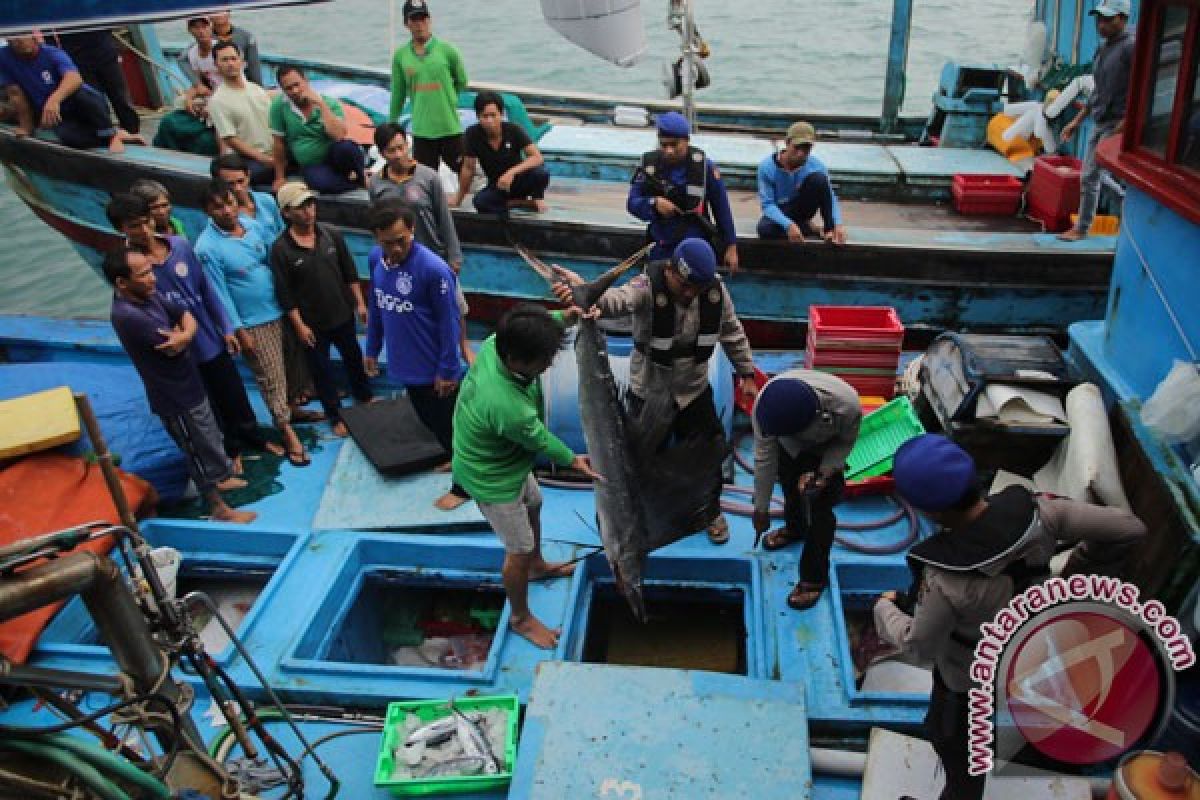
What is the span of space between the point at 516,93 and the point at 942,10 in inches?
674

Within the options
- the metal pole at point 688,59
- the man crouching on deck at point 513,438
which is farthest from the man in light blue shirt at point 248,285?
the metal pole at point 688,59

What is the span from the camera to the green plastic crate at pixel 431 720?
303 centimetres

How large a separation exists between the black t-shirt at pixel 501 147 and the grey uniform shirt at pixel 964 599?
436 centimetres

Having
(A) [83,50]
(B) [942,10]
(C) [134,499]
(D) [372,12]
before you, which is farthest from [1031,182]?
(D) [372,12]

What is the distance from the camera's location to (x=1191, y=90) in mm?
3289

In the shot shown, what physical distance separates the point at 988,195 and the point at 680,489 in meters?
4.63

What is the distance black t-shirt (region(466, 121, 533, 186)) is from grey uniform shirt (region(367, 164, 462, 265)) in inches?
33.6

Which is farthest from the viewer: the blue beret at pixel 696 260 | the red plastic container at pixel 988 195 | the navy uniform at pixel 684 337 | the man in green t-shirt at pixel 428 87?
the red plastic container at pixel 988 195

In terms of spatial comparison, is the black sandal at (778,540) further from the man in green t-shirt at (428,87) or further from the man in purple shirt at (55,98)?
the man in purple shirt at (55,98)

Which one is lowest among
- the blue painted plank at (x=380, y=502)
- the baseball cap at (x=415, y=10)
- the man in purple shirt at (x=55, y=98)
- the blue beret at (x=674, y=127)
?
the blue painted plank at (x=380, y=502)

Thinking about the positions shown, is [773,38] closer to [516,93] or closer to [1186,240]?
[516,93]

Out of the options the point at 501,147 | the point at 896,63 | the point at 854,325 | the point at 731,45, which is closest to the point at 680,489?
the point at 854,325

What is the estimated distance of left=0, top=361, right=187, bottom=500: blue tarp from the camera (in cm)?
450

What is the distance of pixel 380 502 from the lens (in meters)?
4.52
